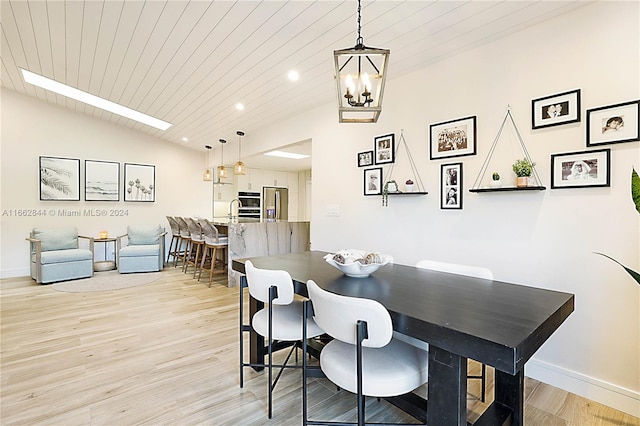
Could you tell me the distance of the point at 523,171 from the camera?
2.29m

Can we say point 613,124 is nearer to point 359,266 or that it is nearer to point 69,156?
point 359,266

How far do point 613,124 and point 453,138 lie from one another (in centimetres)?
106

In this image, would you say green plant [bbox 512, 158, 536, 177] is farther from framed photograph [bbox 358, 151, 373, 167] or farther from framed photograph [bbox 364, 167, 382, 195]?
framed photograph [bbox 358, 151, 373, 167]

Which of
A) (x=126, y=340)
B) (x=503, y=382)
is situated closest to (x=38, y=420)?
(x=126, y=340)

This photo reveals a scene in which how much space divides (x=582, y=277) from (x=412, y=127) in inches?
73.3

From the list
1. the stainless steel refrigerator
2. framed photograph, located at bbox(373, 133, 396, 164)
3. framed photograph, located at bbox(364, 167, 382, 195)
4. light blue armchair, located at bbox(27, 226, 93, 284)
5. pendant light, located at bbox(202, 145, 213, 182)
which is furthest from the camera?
the stainless steel refrigerator

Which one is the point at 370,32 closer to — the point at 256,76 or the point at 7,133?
the point at 256,76

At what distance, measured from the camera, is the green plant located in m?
2.29

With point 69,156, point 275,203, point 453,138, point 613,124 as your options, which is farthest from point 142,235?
point 613,124

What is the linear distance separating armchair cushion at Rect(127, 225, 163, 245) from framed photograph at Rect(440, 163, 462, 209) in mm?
5596

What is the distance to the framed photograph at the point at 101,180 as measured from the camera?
609 cm

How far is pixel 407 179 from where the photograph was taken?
3.18 metres

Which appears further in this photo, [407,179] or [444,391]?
[407,179]

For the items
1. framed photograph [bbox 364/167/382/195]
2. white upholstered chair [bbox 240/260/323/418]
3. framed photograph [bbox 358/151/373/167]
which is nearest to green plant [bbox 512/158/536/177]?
framed photograph [bbox 364/167/382/195]
